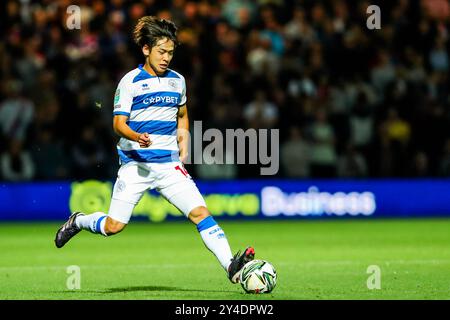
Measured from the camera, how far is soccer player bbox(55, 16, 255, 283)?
9.20 metres

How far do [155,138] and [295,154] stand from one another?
28.9 ft

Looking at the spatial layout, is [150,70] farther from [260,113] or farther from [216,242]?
[260,113]

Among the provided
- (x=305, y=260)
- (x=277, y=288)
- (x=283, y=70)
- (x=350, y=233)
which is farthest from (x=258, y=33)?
(x=277, y=288)

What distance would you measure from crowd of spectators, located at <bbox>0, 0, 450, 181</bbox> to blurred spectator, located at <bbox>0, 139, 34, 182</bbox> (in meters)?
0.02

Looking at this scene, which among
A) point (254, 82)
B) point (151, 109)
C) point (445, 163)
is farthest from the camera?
point (445, 163)

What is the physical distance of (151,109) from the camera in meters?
9.32

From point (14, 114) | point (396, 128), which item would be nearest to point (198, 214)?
point (14, 114)

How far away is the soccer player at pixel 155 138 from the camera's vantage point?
920 cm

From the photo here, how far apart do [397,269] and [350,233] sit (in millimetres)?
4673

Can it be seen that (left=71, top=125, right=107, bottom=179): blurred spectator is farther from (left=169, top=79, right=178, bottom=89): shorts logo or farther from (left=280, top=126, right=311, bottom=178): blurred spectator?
(left=169, top=79, right=178, bottom=89): shorts logo

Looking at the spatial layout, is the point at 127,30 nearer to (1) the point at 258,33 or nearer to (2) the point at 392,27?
(1) the point at 258,33

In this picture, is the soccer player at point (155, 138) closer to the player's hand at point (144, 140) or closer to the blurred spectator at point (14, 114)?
the player's hand at point (144, 140)
